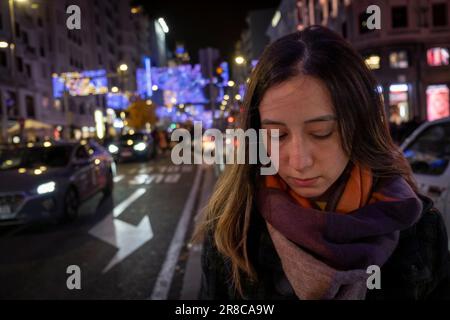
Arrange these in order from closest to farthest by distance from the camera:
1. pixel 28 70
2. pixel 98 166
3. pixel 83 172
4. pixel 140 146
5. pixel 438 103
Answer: pixel 83 172 → pixel 98 166 → pixel 438 103 → pixel 140 146 → pixel 28 70

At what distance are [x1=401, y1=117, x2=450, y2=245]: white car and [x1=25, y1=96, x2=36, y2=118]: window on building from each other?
112ft

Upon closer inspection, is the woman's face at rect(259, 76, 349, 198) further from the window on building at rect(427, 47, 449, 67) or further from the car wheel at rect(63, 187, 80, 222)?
the car wheel at rect(63, 187, 80, 222)

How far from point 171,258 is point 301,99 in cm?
478

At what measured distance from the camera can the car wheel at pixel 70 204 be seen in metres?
8.17

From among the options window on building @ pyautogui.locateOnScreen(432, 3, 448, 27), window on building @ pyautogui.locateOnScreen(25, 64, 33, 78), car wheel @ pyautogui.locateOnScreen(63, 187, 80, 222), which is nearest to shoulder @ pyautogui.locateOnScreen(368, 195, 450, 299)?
window on building @ pyautogui.locateOnScreen(432, 3, 448, 27)

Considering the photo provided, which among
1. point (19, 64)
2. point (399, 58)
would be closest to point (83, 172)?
point (399, 58)

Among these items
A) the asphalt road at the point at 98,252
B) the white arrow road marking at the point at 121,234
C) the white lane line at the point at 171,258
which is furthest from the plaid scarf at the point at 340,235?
the white arrow road marking at the point at 121,234

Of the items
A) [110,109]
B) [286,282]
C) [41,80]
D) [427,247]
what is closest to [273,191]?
[286,282]

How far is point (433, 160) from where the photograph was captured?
445cm

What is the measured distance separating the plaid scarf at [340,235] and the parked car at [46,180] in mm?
6970

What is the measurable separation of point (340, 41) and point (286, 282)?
0.80m

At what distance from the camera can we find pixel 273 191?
1.44 metres

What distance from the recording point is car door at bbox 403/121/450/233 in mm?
3725

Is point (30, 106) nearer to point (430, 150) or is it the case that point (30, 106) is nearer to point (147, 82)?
point (147, 82)
